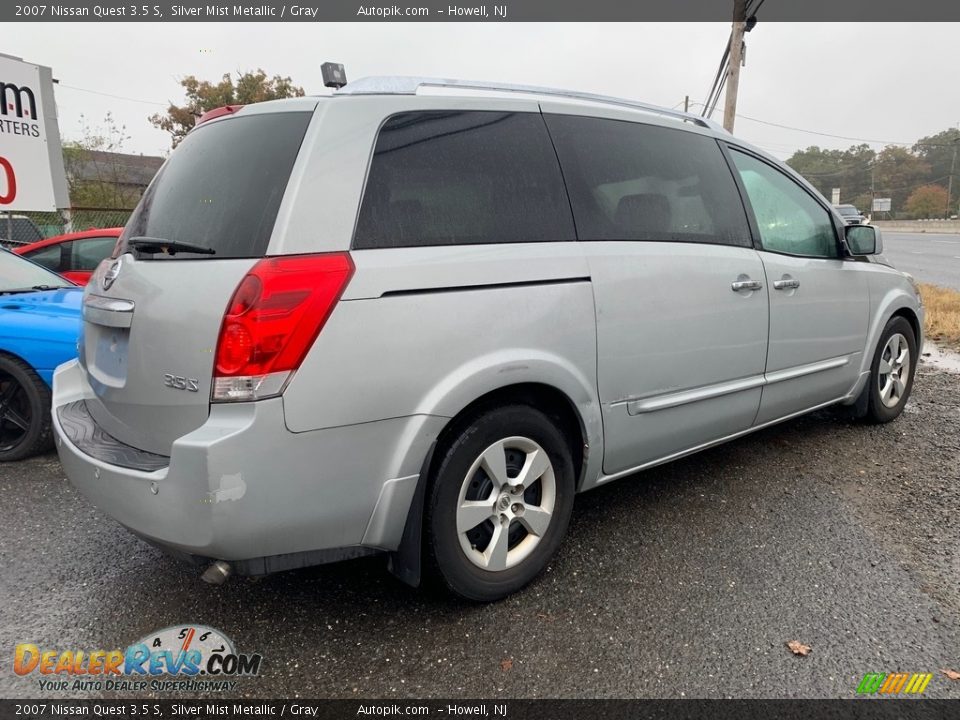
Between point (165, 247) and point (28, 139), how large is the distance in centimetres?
1035

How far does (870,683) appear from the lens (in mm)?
2143

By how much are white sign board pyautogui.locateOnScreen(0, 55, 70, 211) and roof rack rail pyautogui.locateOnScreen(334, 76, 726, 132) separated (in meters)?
10.3

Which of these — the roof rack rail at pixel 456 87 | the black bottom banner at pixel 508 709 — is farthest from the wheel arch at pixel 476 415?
the roof rack rail at pixel 456 87

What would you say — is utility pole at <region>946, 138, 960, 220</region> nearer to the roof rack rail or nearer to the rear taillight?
the roof rack rail

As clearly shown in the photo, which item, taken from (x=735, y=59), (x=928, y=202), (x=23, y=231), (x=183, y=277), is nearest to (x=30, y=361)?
(x=183, y=277)

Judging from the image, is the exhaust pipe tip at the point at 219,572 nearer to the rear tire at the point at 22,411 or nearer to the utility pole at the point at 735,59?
the rear tire at the point at 22,411

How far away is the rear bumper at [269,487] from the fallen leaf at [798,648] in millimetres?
1398

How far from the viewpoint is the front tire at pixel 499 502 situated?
2.32m

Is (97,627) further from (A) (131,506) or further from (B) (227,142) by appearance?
(B) (227,142)

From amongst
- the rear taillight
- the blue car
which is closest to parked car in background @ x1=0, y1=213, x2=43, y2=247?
the blue car

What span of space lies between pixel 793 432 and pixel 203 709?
3978mm

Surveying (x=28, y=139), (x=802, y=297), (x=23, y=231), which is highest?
(x=28, y=139)

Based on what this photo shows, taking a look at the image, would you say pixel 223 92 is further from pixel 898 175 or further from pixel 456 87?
pixel 898 175

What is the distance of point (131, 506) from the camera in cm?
214
